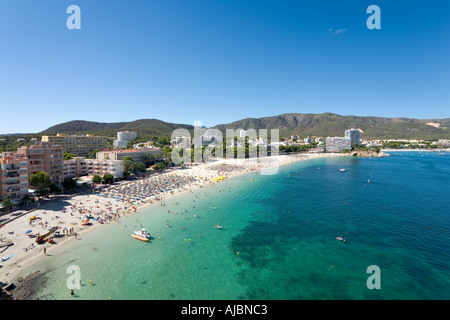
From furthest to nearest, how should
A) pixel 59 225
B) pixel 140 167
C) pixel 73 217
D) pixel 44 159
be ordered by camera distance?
pixel 140 167 → pixel 44 159 → pixel 73 217 → pixel 59 225

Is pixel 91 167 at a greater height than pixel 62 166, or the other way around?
pixel 62 166

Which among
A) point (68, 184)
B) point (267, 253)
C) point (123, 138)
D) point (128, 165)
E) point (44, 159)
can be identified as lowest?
point (267, 253)

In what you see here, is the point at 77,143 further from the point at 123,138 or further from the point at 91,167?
the point at 123,138

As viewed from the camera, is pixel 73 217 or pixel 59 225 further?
pixel 73 217

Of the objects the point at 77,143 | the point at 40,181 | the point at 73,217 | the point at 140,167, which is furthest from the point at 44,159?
the point at 77,143

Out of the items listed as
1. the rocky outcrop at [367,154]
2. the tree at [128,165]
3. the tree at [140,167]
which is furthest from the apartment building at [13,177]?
the rocky outcrop at [367,154]

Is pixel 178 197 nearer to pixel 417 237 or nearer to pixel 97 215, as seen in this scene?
pixel 97 215

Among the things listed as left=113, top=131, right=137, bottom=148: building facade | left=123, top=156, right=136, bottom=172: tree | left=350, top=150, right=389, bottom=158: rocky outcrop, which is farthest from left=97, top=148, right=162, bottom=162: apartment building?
left=350, top=150, right=389, bottom=158: rocky outcrop

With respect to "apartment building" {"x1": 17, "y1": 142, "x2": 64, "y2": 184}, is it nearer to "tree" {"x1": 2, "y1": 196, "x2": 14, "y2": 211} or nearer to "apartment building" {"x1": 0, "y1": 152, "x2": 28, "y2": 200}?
"apartment building" {"x1": 0, "y1": 152, "x2": 28, "y2": 200}
